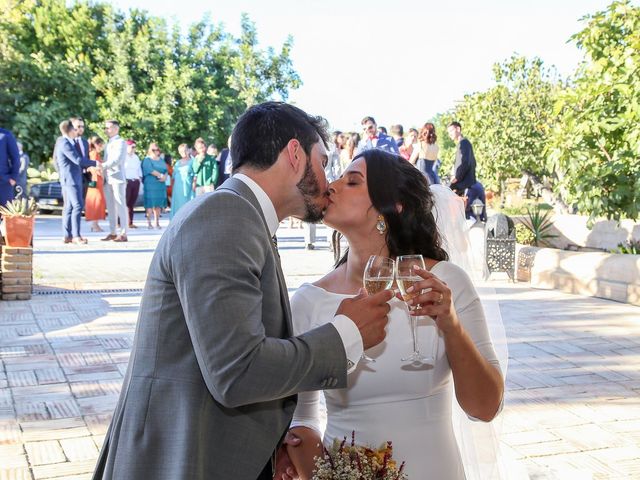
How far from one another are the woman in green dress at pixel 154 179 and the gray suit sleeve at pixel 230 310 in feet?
59.5

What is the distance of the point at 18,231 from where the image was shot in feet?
30.3

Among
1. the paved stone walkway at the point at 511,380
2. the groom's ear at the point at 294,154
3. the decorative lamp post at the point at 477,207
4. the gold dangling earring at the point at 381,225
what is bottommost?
the paved stone walkway at the point at 511,380

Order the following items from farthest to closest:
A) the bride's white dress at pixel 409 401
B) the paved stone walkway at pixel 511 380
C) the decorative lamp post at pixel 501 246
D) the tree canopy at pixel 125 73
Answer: the tree canopy at pixel 125 73 → the decorative lamp post at pixel 501 246 → the paved stone walkway at pixel 511 380 → the bride's white dress at pixel 409 401

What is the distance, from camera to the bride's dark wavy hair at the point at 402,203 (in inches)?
111

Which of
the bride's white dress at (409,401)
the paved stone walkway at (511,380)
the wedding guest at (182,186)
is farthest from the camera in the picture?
the wedding guest at (182,186)

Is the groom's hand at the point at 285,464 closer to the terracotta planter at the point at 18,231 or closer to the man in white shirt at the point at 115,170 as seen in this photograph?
the terracotta planter at the point at 18,231

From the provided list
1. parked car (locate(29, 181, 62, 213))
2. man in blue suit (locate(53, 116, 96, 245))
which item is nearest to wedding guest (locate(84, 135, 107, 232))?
man in blue suit (locate(53, 116, 96, 245))

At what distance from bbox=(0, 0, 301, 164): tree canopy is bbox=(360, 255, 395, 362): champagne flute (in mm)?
28715

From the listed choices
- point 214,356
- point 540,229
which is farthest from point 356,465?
point 540,229

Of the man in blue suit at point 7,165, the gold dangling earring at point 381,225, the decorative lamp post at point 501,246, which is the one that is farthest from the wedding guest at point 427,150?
the gold dangling earring at point 381,225

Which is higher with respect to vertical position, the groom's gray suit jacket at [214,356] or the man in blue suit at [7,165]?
the man in blue suit at [7,165]

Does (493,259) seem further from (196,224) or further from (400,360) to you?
(196,224)

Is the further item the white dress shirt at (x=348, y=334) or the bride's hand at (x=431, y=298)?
the bride's hand at (x=431, y=298)

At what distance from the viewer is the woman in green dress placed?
A: 64.0ft
